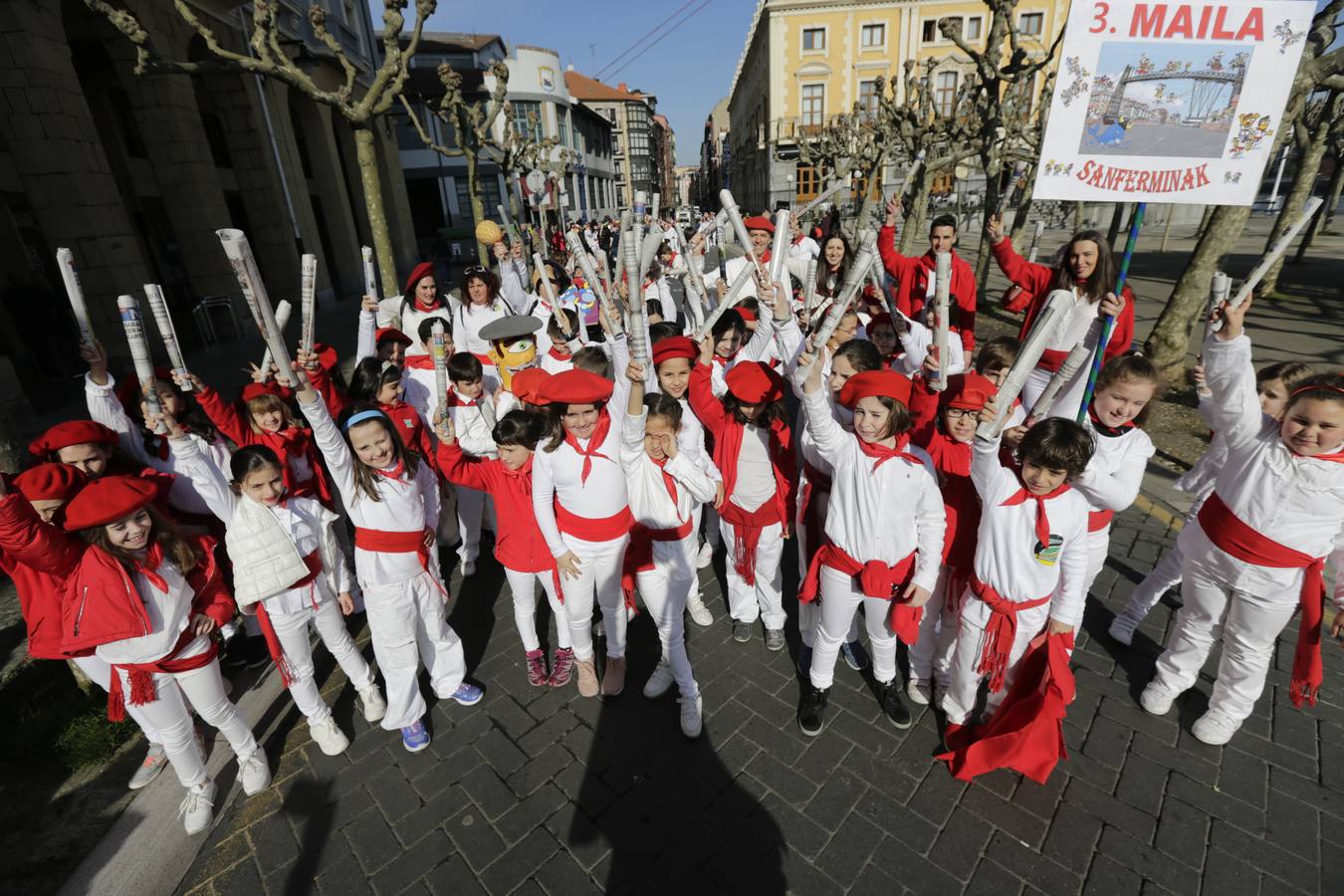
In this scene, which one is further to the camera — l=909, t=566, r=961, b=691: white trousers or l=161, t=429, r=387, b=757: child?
l=909, t=566, r=961, b=691: white trousers

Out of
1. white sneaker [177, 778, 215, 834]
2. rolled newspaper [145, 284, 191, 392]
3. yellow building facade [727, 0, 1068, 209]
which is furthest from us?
yellow building facade [727, 0, 1068, 209]

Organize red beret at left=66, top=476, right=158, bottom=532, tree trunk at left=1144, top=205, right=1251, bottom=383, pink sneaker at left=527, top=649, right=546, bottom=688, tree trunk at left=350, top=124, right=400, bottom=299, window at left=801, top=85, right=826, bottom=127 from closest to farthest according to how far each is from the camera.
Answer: red beret at left=66, top=476, right=158, bottom=532 < pink sneaker at left=527, top=649, right=546, bottom=688 < tree trunk at left=1144, top=205, right=1251, bottom=383 < tree trunk at left=350, top=124, right=400, bottom=299 < window at left=801, top=85, right=826, bottom=127

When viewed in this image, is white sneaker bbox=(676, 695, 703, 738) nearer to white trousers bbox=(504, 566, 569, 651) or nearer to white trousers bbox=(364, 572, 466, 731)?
white trousers bbox=(504, 566, 569, 651)

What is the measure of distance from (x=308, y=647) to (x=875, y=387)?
3375 millimetres

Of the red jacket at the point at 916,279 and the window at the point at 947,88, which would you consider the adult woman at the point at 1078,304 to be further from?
the window at the point at 947,88

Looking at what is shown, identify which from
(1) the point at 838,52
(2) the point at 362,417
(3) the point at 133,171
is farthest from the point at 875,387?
(1) the point at 838,52

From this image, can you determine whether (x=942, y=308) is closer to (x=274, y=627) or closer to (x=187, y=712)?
(x=274, y=627)

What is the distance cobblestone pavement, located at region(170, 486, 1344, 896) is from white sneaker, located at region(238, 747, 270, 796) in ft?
0.20

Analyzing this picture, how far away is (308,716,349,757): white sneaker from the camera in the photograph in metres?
3.46

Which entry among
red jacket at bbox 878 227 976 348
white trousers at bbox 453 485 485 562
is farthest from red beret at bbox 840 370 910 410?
white trousers at bbox 453 485 485 562

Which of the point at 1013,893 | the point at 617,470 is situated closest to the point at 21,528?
the point at 617,470

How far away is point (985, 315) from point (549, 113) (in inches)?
1692

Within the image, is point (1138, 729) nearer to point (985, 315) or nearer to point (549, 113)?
point (985, 315)

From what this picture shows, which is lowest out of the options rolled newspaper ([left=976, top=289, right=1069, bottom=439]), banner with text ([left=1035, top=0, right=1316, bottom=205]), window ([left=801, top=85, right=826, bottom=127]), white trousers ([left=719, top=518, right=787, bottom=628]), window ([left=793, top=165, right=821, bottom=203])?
white trousers ([left=719, top=518, right=787, bottom=628])
